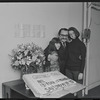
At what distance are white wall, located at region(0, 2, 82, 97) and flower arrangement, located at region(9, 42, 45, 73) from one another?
4.3 inches

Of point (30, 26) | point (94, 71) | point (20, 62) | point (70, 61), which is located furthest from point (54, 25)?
point (94, 71)

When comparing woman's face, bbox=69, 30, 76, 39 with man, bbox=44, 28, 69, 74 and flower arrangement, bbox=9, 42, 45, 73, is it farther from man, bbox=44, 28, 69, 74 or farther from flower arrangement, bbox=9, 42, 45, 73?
flower arrangement, bbox=9, 42, 45, 73

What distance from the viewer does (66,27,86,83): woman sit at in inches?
83.4

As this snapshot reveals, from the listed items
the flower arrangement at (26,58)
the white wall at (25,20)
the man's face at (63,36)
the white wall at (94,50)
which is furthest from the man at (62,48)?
the white wall at (94,50)

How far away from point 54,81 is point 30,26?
0.74 m

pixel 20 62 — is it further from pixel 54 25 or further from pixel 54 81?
pixel 54 25

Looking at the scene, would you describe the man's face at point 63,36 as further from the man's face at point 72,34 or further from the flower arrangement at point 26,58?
the flower arrangement at point 26,58

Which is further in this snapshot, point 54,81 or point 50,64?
point 50,64

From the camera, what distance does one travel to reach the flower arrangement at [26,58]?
1.76 meters

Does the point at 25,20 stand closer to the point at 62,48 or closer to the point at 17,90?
the point at 62,48

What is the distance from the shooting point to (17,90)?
5.33 ft

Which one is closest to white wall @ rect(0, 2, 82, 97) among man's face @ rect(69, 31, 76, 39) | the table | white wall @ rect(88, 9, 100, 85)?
the table

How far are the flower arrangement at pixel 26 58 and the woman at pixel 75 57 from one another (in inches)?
18.0

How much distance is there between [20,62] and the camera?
1.75 m
